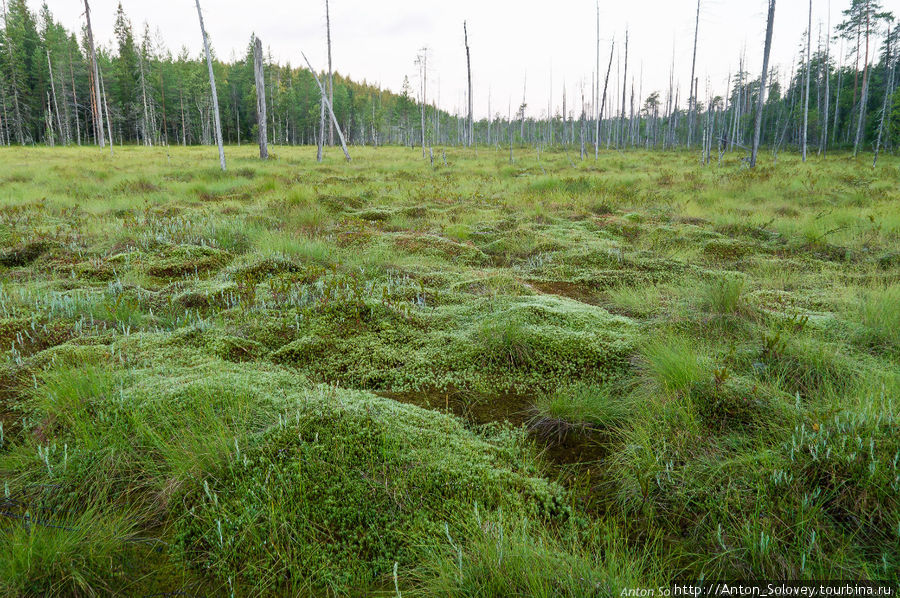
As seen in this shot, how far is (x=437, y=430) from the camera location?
2424 millimetres

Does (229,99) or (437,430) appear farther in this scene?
(229,99)

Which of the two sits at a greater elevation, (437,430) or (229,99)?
(229,99)

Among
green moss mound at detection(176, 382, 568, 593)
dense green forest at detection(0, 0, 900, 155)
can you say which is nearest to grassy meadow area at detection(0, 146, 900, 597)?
green moss mound at detection(176, 382, 568, 593)

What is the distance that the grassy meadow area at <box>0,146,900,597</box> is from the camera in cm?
160

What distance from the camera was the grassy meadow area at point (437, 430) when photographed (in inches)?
63.1

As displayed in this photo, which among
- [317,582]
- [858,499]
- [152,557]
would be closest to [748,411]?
[858,499]

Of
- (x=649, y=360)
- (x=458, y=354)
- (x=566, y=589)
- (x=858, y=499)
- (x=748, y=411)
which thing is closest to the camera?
(x=566, y=589)

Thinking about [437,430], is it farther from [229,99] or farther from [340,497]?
[229,99]

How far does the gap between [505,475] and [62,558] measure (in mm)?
1763

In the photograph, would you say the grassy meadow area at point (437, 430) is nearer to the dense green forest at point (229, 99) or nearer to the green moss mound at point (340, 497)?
the green moss mound at point (340, 497)

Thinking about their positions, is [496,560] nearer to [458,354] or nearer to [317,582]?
[317,582]

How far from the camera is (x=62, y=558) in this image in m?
1.52

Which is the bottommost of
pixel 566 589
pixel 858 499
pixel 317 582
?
pixel 317 582

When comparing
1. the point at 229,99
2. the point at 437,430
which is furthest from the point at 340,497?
the point at 229,99
